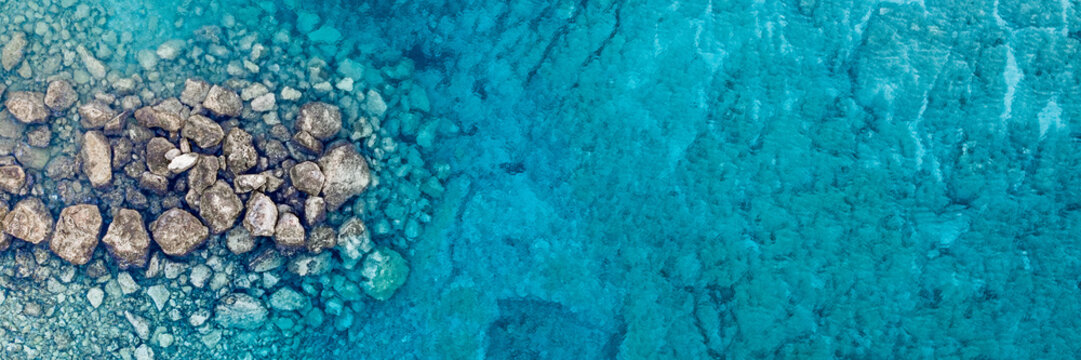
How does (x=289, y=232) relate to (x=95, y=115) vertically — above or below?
below

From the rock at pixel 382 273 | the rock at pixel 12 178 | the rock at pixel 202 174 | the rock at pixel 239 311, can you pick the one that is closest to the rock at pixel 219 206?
the rock at pixel 202 174

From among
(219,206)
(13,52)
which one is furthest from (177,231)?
(13,52)

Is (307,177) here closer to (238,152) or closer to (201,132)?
(238,152)

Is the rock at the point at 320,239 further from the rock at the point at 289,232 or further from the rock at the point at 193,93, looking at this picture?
the rock at the point at 193,93

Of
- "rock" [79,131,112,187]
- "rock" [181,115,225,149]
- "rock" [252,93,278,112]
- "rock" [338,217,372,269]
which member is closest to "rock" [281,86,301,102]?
"rock" [252,93,278,112]

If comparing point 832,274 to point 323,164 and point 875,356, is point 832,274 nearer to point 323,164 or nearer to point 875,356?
point 875,356

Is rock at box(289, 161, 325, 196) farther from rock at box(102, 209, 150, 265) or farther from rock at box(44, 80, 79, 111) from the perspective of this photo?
rock at box(44, 80, 79, 111)
